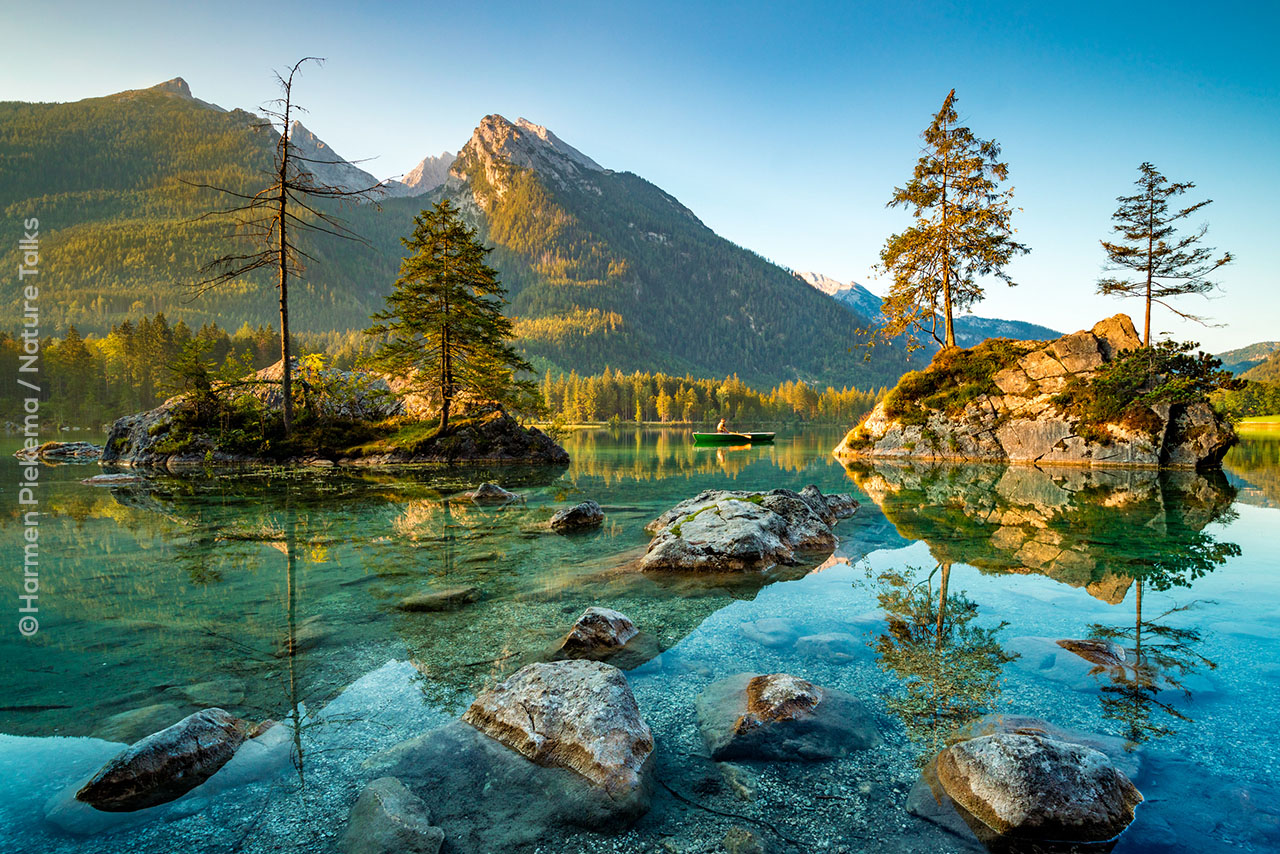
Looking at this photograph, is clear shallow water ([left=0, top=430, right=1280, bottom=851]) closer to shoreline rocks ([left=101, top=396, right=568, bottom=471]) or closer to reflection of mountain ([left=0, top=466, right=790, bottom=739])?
reflection of mountain ([left=0, top=466, right=790, bottom=739])

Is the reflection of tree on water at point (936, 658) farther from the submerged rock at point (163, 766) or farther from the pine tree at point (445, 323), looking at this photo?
the pine tree at point (445, 323)

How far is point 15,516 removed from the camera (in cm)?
1286

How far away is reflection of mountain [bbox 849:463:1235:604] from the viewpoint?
9.52 m

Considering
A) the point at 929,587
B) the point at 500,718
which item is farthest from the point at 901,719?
the point at 929,587

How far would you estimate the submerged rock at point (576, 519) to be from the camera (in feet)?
43.1

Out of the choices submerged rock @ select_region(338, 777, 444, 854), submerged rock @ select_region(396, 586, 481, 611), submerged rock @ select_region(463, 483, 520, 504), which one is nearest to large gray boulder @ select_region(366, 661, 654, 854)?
submerged rock @ select_region(338, 777, 444, 854)

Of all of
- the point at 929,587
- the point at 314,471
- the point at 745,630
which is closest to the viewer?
the point at 745,630

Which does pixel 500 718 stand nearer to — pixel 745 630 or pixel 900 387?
pixel 745 630

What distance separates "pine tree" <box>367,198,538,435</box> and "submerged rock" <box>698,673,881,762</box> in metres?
27.1

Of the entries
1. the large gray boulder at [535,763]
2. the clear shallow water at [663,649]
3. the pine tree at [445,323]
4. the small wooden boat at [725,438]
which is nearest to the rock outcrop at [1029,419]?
the small wooden boat at [725,438]

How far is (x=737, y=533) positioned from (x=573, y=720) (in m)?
6.52

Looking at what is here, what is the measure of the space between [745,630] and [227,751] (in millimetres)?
5190

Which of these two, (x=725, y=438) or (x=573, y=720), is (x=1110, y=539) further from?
(x=725, y=438)

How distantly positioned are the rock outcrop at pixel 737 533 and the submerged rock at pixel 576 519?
1.46 metres
